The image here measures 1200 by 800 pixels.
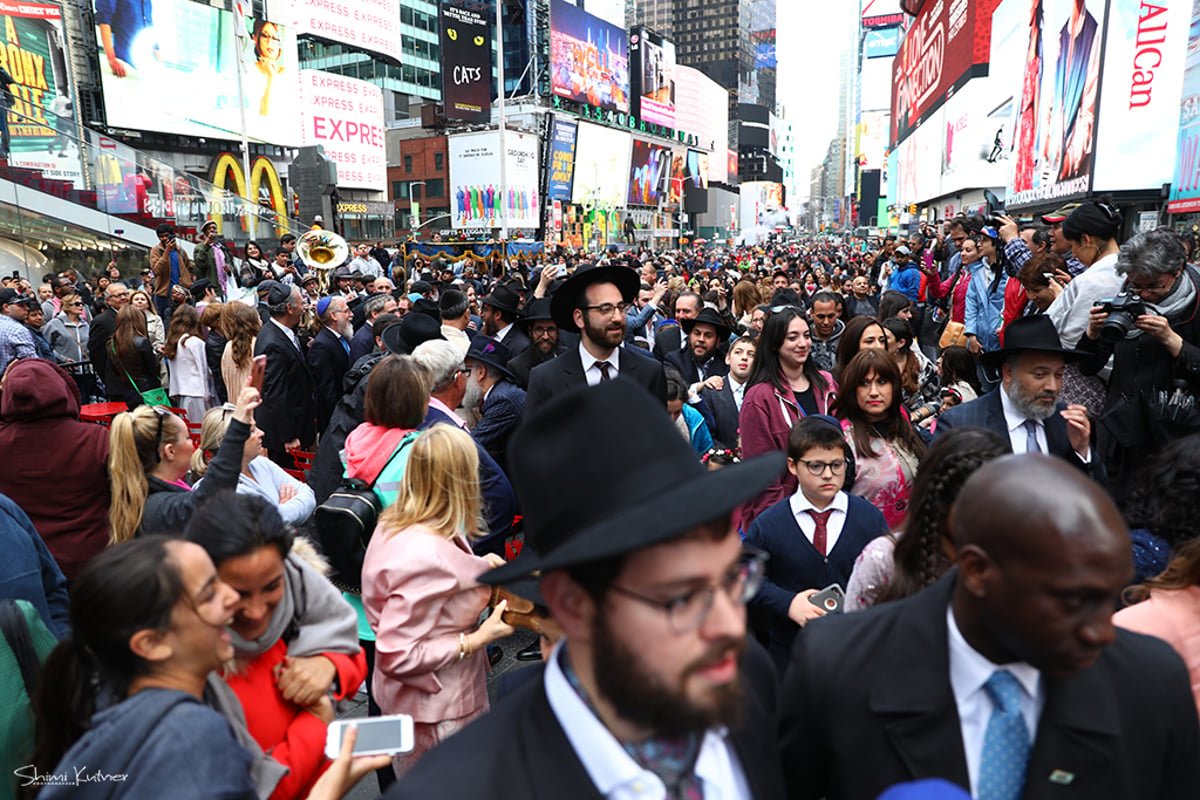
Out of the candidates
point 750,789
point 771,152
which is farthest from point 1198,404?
point 771,152

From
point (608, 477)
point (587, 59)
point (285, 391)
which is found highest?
point (587, 59)

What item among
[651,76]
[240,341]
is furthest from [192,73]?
[651,76]

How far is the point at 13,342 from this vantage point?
26.7ft

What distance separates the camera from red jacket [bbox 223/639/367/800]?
7.18 ft

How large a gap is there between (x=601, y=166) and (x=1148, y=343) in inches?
2602

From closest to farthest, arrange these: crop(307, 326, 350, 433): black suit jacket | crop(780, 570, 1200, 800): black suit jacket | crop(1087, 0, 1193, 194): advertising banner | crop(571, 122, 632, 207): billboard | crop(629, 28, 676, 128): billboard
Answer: crop(780, 570, 1200, 800): black suit jacket < crop(307, 326, 350, 433): black suit jacket < crop(1087, 0, 1193, 194): advertising banner < crop(571, 122, 632, 207): billboard < crop(629, 28, 676, 128): billboard

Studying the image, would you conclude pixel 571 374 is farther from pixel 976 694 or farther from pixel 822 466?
pixel 976 694

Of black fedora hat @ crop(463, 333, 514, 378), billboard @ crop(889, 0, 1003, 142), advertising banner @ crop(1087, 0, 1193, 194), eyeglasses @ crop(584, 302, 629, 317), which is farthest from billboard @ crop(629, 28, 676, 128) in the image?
eyeglasses @ crop(584, 302, 629, 317)

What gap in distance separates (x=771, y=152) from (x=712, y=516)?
197 metres

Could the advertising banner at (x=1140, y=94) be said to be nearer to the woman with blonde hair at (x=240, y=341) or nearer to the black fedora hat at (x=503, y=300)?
the black fedora hat at (x=503, y=300)

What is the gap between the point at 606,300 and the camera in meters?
4.61

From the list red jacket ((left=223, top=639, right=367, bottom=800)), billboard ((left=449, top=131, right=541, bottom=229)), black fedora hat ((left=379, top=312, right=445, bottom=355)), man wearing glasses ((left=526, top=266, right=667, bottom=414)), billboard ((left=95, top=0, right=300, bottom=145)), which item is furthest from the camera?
billboard ((left=449, top=131, right=541, bottom=229))

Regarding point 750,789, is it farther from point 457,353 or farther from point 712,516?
point 457,353

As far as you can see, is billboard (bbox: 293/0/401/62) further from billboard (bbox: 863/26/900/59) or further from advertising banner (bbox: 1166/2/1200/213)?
billboard (bbox: 863/26/900/59)
